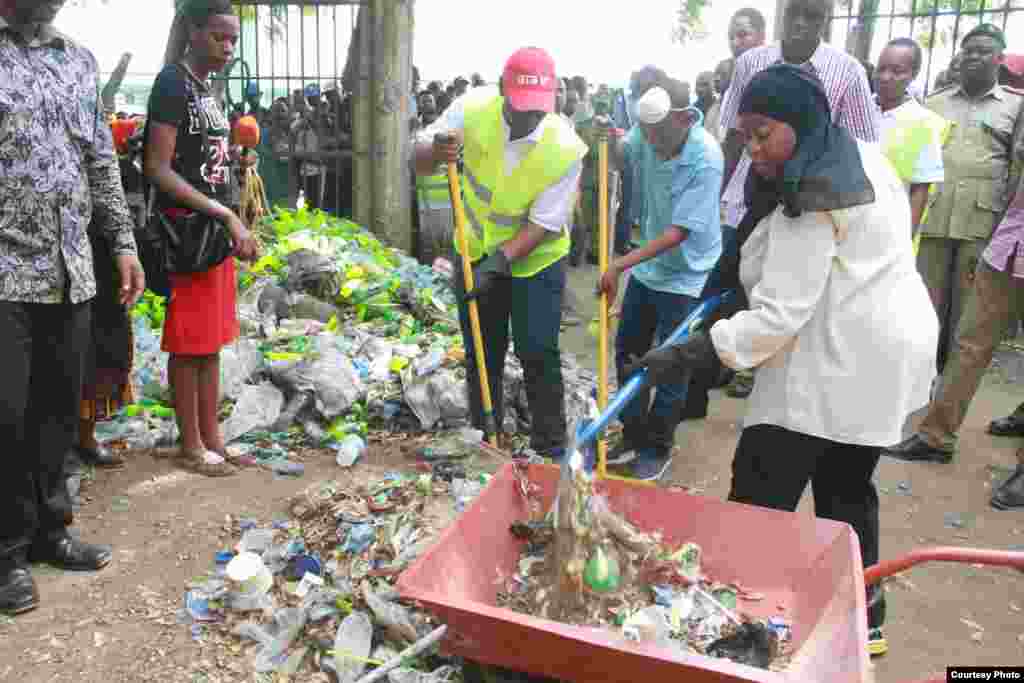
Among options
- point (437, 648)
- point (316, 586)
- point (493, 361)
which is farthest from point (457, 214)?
point (437, 648)

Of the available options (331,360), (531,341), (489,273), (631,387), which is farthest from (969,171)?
(331,360)

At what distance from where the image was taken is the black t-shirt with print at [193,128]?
3.30m

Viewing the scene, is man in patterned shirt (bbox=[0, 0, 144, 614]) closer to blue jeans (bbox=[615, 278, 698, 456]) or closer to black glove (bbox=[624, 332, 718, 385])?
black glove (bbox=[624, 332, 718, 385])

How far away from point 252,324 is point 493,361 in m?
1.97

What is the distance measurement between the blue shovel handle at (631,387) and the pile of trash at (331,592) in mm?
711

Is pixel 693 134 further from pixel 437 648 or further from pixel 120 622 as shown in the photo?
pixel 120 622

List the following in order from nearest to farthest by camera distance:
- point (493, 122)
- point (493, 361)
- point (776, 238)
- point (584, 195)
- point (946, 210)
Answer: point (776, 238) < point (493, 122) < point (493, 361) < point (946, 210) < point (584, 195)

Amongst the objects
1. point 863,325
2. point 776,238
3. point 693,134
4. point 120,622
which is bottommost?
point 120,622

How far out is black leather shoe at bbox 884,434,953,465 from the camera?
4867mm

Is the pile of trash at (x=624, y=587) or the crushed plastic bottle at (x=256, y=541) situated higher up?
the pile of trash at (x=624, y=587)

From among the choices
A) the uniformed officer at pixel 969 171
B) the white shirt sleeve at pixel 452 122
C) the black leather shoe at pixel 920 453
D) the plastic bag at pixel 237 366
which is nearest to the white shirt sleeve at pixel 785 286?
the white shirt sleeve at pixel 452 122

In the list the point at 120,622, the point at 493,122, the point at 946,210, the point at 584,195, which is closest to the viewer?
the point at 120,622

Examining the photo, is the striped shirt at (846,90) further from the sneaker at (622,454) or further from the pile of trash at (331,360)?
the pile of trash at (331,360)

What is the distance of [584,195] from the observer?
10.2 meters
